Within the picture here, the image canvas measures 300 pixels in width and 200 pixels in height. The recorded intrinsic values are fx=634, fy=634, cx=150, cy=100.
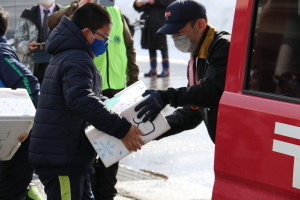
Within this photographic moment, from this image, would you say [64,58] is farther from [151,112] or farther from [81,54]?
[151,112]

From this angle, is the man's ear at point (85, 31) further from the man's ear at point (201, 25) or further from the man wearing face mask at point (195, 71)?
the man's ear at point (201, 25)

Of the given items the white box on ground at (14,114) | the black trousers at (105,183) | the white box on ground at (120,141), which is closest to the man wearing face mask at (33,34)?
the black trousers at (105,183)

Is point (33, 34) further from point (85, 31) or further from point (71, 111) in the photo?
point (71, 111)

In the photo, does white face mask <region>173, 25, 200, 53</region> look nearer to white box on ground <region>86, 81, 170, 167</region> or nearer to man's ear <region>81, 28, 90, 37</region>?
white box on ground <region>86, 81, 170, 167</region>

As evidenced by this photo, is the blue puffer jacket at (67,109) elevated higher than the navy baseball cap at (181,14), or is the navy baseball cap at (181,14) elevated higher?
the navy baseball cap at (181,14)

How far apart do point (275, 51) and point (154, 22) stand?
955 centimetres

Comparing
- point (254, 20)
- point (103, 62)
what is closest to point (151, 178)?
point (103, 62)

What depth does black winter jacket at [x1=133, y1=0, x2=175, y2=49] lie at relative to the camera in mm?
12209

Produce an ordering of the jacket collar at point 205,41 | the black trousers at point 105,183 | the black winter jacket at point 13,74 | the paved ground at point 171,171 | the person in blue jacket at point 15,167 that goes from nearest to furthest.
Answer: the jacket collar at point 205,41, the black winter jacket at point 13,74, the person in blue jacket at point 15,167, the black trousers at point 105,183, the paved ground at point 171,171

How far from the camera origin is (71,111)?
12.1ft

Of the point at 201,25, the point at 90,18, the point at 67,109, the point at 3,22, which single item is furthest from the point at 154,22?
the point at 67,109

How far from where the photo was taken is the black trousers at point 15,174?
180 inches

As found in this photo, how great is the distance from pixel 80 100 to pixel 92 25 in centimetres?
53

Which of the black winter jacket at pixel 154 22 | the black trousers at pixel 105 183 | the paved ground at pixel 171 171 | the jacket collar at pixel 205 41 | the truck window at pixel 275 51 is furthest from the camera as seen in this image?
the black winter jacket at pixel 154 22
